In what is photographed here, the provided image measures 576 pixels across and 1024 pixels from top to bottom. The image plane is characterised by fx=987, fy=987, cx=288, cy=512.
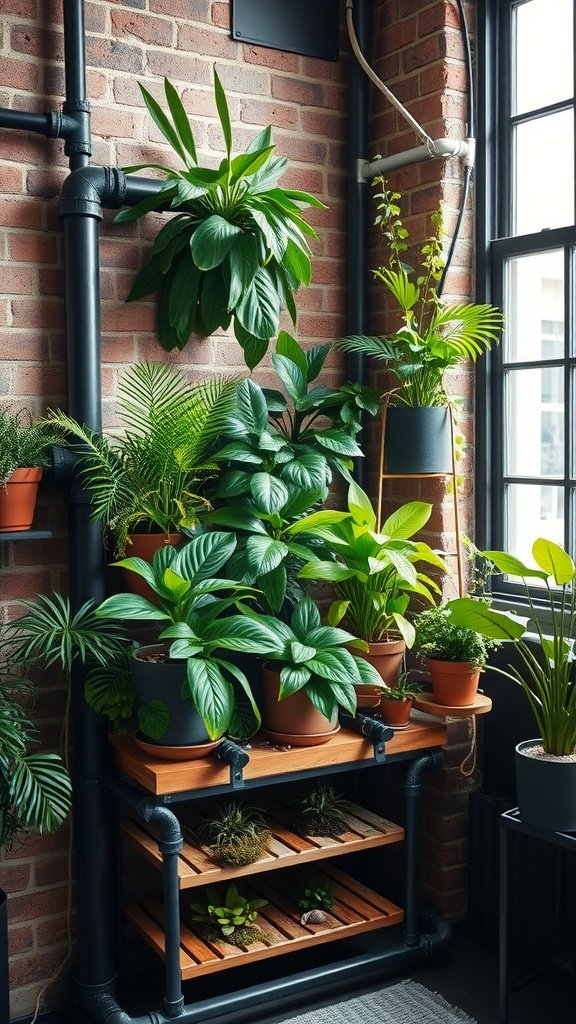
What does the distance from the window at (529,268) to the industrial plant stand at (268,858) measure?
27.1 inches

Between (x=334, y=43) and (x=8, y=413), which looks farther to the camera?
(x=334, y=43)

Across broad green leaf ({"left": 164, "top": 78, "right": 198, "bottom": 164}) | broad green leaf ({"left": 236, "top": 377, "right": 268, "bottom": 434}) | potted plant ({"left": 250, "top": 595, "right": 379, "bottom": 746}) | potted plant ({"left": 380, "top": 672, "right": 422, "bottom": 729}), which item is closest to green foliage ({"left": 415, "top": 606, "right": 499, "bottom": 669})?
potted plant ({"left": 380, "top": 672, "right": 422, "bottom": 729})

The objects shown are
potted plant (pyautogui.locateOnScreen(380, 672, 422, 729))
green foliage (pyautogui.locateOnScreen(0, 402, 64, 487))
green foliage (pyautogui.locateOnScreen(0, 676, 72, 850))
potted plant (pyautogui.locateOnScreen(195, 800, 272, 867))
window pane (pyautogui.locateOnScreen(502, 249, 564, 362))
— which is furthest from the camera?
window pane (pyautogui.locateOnScreen(502, 249, 564, 362))

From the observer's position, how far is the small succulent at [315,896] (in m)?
2.65

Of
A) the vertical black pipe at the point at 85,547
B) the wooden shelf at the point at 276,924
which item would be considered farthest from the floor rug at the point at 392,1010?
the vertical black pipe at the point at 85,547

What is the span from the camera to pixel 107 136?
263cm

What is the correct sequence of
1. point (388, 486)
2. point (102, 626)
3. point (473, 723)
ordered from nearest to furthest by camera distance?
point (102, 626)
point (473, 723)
point (388, 486)

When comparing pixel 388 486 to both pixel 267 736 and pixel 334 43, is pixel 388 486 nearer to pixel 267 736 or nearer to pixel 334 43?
pixel 267 736

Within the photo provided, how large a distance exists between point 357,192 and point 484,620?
142 cm

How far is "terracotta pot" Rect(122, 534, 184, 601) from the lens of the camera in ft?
8.23

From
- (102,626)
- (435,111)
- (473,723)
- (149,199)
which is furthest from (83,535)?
(435,111)

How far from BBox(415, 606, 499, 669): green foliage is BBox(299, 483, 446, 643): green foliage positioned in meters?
0.05

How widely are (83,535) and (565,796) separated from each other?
131 centimetres

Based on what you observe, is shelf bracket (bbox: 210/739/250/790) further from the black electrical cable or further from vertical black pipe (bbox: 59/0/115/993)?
the black electrical cable
